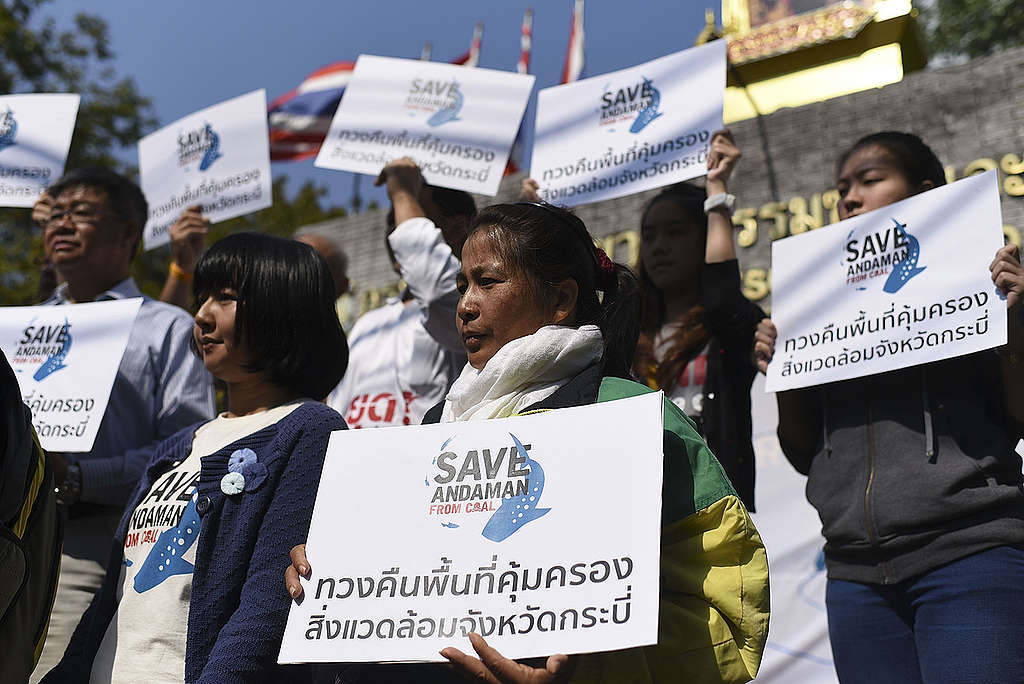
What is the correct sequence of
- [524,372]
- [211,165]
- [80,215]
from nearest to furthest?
[524,372] → [80,215] → [211,165]

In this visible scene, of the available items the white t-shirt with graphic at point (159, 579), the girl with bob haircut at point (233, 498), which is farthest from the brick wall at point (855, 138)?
the white t-shirt with graphic at point (159, 579)

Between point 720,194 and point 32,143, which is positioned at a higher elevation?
point 32,143

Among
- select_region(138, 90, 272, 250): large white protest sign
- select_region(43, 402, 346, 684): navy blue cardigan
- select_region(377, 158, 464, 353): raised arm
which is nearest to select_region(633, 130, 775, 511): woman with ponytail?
select_region(377, 158, 464, 353): raised arm

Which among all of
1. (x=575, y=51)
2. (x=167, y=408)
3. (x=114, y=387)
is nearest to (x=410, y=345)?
(x=167, y=408)

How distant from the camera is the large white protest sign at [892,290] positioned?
98.3 inches

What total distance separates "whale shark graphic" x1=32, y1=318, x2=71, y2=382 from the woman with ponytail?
162cm

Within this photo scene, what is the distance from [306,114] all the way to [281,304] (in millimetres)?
12763

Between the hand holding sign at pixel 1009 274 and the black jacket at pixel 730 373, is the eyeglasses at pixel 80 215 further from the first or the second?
the hand holding sign at pixel 1009 274

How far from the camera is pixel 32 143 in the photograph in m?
3.98

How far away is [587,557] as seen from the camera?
155cm

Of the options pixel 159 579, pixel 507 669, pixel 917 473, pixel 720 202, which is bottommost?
pixel 507 669

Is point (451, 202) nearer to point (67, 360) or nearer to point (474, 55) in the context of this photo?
point (67, 360)

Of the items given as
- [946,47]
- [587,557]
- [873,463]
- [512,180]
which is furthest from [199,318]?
[946,47]

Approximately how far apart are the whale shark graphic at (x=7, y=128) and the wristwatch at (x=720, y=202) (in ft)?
8.59
